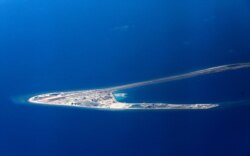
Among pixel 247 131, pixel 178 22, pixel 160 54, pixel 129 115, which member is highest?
pixel 178 22

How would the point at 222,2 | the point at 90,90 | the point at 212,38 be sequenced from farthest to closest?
the point at 222,2 < the point at 212,38 < the point at 90,90

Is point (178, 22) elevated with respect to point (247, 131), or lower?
elevated

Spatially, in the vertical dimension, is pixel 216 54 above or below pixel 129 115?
above

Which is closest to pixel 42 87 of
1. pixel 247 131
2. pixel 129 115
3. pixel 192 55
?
pixel 129 115

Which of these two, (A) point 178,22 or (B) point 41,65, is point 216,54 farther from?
(B) point 41,65

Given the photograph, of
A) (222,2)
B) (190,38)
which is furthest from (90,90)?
(222,2)

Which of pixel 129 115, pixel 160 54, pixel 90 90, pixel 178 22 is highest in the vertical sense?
pixel 178 22

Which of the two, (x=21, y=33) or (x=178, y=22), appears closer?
(x=178, y=22)

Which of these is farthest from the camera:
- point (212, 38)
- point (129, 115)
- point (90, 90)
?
point (212, 38)

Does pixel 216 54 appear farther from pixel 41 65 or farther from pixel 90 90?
pixel 41 65

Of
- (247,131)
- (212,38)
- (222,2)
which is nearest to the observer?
(247,131)
